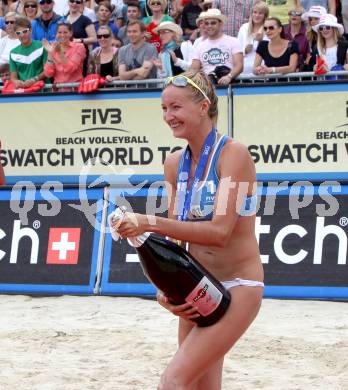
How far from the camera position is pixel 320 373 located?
620 centimetres

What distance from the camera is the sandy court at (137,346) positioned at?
19.9ft

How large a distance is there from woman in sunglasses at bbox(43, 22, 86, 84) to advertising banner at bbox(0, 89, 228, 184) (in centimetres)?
30

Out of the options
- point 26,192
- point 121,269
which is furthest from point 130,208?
point 26,192

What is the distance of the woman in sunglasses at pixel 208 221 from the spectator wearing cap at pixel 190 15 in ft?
28.9

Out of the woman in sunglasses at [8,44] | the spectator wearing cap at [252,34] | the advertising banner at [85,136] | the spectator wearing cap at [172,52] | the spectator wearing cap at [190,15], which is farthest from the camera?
the woman in sunglasses at [8,44]

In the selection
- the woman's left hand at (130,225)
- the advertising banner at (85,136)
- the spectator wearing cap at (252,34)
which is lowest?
the woman's left hand at (130,225)

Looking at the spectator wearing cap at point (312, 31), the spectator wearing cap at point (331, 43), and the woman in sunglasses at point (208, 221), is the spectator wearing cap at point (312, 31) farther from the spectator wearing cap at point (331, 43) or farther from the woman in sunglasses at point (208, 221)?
the woman in sunglasses at point (208, 221)

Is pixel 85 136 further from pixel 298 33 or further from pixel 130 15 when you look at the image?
pixel 298 33

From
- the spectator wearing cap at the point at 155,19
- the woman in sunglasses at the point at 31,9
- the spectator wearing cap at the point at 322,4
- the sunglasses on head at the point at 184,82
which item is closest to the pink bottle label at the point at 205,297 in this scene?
the sunglasses on head at the point at 184,82

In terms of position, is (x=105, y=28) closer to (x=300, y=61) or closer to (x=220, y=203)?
(x=300, y=61)

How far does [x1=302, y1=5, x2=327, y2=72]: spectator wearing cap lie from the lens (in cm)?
1109

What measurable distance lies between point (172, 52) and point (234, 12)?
114cm

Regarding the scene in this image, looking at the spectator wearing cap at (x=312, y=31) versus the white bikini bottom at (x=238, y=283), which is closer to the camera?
the white bikini bottom at (x=238, y=283)

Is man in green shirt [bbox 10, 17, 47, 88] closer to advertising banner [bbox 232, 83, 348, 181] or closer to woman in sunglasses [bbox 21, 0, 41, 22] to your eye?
woman in sunglasses [bbox 21, 0, 41, 22]
